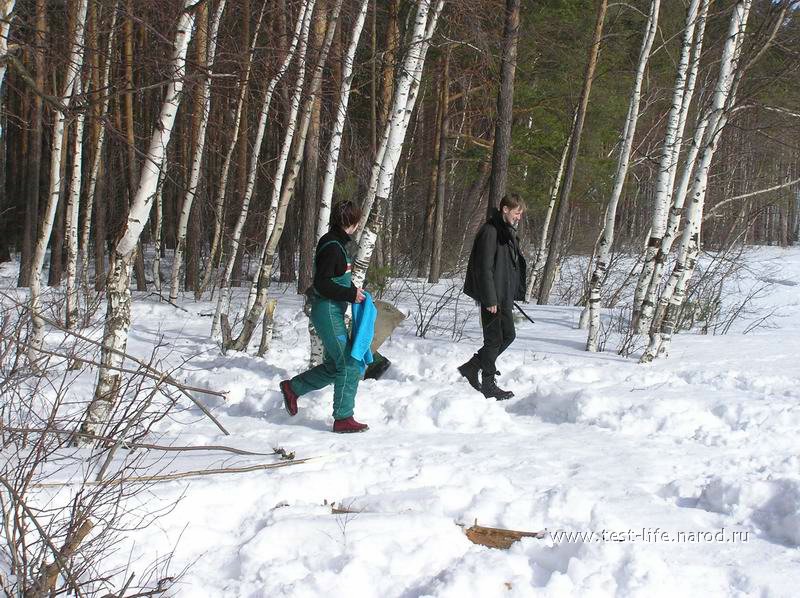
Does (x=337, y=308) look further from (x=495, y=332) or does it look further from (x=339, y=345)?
(x=495, y=332)

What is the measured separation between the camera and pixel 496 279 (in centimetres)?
619

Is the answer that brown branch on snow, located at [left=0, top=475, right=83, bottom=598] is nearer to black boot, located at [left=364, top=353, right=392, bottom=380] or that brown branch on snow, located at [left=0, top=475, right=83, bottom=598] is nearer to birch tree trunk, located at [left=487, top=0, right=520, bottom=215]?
black boot, located at [left=364, top=353, right=392, bottom=380]

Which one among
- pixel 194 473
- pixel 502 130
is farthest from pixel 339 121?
pixel 502 130

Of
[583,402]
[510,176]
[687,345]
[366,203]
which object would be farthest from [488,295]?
[510,176]

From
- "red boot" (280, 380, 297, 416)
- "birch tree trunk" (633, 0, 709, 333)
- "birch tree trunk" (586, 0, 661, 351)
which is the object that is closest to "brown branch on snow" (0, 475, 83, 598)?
"red boot" (280, 380, 297, 416)

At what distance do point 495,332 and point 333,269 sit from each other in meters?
1.74

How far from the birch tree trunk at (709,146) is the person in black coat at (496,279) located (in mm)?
1846

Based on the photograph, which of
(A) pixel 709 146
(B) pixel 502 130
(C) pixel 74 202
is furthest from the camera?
(B) pixel 502 130

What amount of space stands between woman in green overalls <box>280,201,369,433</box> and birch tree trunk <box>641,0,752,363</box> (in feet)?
11.1

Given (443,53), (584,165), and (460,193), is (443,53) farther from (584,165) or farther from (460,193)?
(460,193)

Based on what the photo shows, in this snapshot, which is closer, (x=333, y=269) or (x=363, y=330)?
(x=333, y=269)

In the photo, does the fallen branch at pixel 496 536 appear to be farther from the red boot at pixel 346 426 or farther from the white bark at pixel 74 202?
the white bark at pixel 74 202

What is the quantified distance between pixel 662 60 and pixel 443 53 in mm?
6445

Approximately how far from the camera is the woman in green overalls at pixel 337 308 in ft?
17.1
